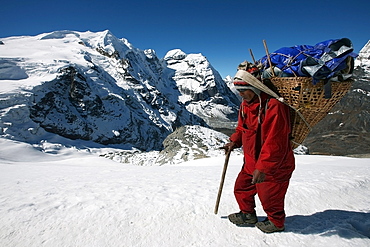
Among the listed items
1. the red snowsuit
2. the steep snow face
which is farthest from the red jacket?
the steep snow face

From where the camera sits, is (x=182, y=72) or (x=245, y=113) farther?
(x=182, y=72)

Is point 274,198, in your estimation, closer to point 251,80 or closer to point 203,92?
point 251,80

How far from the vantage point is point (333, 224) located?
2.50m

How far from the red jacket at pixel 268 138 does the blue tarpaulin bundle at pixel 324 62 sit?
333 millimetres

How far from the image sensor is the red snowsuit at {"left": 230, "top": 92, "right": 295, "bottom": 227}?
203 cm

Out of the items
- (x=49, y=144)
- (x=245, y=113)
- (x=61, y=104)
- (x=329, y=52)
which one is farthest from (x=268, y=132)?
(x=61, y=104)

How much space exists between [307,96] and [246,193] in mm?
1254

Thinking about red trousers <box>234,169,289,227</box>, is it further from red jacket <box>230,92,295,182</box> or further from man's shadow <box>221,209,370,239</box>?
man's shadow <box>221,209,370,239</box>

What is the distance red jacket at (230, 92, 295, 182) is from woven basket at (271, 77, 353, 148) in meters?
0.11

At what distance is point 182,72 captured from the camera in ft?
604

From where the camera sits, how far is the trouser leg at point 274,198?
2.20 meters

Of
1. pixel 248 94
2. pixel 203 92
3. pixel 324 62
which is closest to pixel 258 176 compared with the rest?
pixel 248 94

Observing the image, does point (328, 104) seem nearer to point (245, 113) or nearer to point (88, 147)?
point (245, 113)

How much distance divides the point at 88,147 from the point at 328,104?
5033 cm
